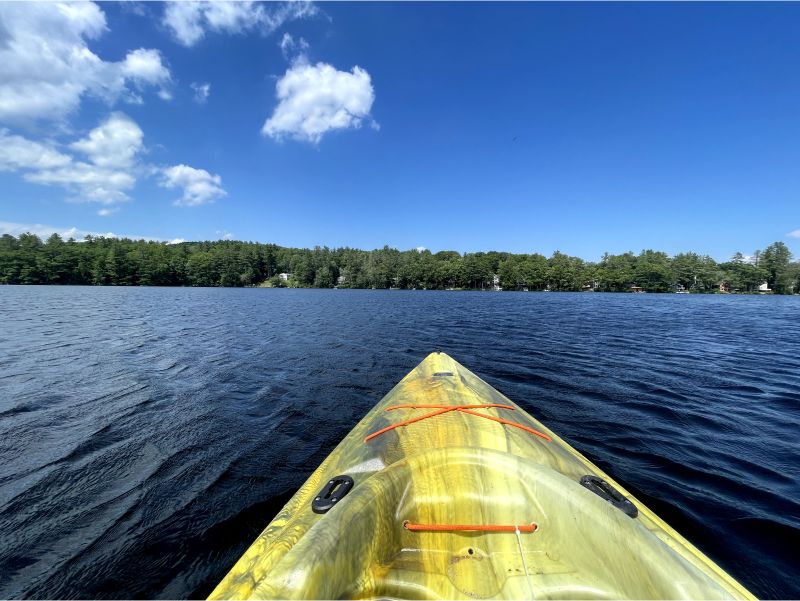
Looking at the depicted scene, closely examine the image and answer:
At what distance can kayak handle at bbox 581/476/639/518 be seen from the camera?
273 cm

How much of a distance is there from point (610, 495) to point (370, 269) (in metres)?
108

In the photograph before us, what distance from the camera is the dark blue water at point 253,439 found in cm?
338

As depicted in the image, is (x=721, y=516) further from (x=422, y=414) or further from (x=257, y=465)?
(x=257, y=465)

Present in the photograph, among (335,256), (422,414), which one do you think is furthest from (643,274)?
(422,414)

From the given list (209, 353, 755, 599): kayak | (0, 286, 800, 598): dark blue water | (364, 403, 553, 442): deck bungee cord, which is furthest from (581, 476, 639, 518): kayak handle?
(0, 286, 800, 598): dark blue water

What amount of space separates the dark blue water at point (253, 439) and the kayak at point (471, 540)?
1.55m

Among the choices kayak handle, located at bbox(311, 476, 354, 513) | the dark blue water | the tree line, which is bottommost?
the dark blue water

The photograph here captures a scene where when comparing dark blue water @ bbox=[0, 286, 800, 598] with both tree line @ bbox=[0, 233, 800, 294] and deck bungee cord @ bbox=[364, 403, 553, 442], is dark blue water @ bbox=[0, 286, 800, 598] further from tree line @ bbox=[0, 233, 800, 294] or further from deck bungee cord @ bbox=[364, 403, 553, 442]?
tree line @ bbox=[0, 233, 800, 294]

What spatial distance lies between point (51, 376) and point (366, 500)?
10.9 meters

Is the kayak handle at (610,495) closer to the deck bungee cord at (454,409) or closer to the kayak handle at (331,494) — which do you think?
the deck bungee cord at (454,409)

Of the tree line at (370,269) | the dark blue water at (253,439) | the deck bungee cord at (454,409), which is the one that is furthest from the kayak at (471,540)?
the tree line at (370,269)

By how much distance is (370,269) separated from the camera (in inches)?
4321

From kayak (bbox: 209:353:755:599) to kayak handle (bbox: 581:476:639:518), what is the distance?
0.01m

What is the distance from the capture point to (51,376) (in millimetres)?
8586
